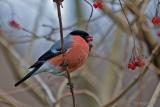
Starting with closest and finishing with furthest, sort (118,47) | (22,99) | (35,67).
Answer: (35,67), (118,47), (22,99)

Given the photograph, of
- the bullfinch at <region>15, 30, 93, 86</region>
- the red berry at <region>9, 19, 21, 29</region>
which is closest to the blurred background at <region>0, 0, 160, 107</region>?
the red berry at <region>9, 19, 21, 29</region>

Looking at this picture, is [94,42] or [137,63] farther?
[94,42]

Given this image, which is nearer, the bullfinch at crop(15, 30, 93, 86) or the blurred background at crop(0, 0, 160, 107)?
the bullfinch at crop(15, 30, 93, 86)

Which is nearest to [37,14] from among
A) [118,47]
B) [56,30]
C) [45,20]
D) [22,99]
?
[45,20]

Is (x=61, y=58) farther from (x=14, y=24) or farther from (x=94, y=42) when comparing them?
(x=94, y=42)

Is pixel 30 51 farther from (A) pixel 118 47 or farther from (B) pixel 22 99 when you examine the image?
(B) pixel 22 99

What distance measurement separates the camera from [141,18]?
8.66 ft

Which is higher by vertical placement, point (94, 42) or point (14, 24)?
point (14, 24)

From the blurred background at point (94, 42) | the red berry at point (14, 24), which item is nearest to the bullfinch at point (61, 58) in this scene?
the blurred background at point (94, 42)

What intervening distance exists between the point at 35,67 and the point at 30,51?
0.66m

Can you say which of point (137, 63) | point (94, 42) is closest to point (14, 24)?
point (94, 42)

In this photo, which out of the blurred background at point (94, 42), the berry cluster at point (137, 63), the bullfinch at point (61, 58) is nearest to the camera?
the berry cluster at point (137, 63)

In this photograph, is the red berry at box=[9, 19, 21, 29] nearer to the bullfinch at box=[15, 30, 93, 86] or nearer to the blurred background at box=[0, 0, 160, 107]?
the blurred background at box=[0, 0, 160, 107]

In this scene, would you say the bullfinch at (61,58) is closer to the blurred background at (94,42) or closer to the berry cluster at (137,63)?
the blurred background at (94,42)
